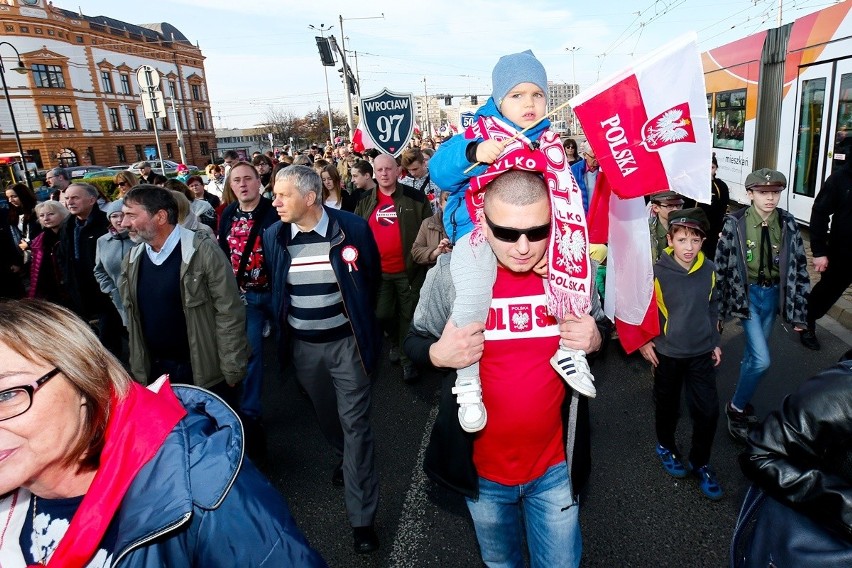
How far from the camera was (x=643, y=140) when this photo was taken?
1.93 meters

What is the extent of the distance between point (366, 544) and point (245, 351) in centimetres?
143

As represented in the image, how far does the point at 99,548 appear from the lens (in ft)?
3.85

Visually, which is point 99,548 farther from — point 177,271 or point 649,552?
point 649,552

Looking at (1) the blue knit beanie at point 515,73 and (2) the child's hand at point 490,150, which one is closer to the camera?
(2) the child's hand at point 490,150

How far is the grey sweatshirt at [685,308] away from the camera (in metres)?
3.29

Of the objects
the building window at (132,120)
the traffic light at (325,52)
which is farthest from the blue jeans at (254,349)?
the building window at (132,120)

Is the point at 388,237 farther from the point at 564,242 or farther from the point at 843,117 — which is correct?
the point at 843,117

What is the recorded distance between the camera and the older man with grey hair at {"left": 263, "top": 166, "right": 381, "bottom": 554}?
3172mm

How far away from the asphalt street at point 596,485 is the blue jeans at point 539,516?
840mm

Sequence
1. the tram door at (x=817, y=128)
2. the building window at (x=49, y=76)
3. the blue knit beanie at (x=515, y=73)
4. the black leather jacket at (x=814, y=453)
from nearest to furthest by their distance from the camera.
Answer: the black leather jacket at (x=814, y=453) → the blue knit beanie at (x=515, y=73) → the tram door at (x=817, y=128) → the building window at (x=49, y=76)

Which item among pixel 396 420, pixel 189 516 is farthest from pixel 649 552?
pixel 189 516

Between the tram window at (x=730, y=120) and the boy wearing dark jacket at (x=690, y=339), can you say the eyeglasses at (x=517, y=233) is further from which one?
the tram window at (x=730, y=120)

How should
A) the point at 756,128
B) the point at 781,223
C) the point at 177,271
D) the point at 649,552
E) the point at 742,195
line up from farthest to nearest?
the point at 742,195
the point at 756,128
the point at 781,223
the point at 177,271
the point at 649,552

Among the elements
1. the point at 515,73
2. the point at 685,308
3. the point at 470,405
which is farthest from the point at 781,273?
the point at 470,405
